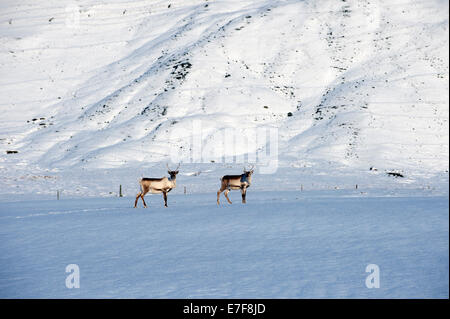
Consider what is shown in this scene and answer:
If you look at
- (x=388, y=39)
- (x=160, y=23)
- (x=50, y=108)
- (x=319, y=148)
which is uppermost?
(x=160, y=23)

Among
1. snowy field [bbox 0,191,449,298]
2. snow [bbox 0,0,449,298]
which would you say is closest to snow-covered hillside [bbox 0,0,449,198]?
snow [bbox 0,0,449,298]

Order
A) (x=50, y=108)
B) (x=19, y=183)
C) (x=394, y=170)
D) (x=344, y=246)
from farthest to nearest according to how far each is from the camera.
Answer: (x=50, y=108) → (x=394, y=170) → (x=19, y=183) → (x=344, y=246)

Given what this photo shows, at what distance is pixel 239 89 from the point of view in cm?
11019

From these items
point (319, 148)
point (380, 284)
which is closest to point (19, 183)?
point (319, 148)

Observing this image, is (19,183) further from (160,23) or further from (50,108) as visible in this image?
(160,23)

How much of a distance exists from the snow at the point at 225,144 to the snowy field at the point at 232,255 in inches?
3.1

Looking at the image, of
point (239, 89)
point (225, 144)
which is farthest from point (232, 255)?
point (239, 89)

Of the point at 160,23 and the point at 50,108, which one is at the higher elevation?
the point at 160,23

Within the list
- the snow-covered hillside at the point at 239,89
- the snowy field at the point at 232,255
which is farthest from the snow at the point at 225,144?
the snow-covered hillside at the point at 239,89

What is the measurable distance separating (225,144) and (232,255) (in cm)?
7873

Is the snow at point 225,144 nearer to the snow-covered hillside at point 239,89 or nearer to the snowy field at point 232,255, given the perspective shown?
the snowy field at point 232,255

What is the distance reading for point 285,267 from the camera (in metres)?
12.6

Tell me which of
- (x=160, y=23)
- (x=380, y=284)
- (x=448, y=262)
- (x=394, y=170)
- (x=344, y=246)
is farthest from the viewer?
(x=160, y=23)
